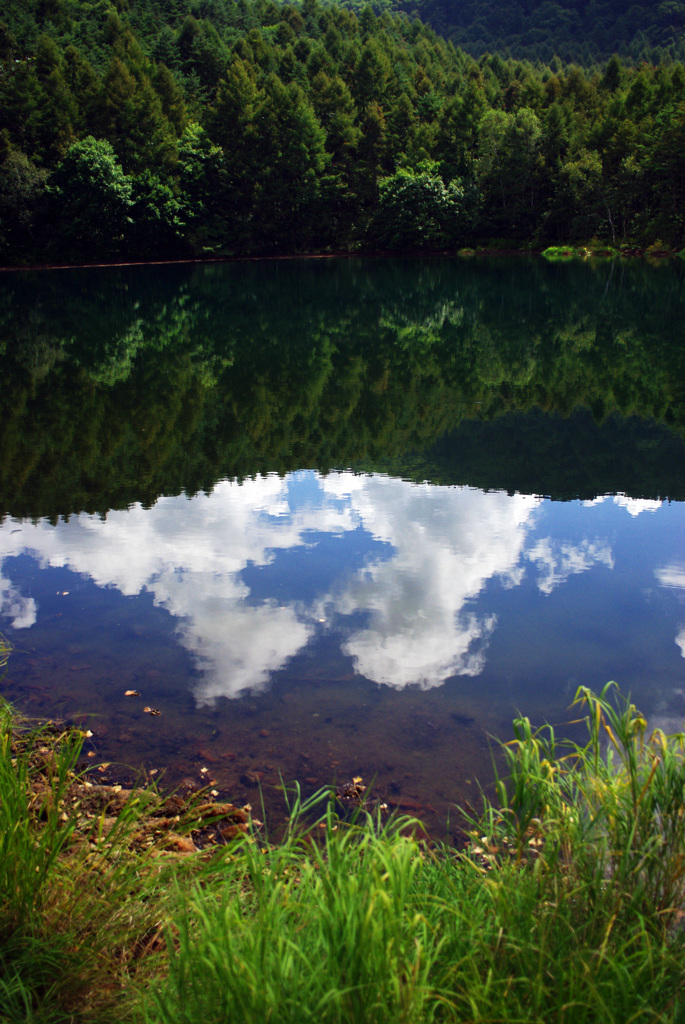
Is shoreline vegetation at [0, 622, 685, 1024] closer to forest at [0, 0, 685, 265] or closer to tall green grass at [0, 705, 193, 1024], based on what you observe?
tall green grass at [0, 705, 193, 1024]

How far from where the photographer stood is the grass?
79.7 inches

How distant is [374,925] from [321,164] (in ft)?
210

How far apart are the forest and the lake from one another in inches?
1545

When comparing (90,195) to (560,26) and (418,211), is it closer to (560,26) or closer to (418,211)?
(418,211)

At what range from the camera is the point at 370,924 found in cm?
204

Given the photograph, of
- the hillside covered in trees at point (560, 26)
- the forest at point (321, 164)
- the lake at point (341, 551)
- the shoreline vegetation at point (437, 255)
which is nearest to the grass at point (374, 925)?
the lake at point (341, 551)

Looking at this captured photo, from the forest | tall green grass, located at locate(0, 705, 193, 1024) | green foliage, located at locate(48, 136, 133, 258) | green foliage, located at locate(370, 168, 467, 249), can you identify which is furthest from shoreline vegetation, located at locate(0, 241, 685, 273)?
tall green grass, located at locate(0, 705, 193, 1024)

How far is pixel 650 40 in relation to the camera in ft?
579

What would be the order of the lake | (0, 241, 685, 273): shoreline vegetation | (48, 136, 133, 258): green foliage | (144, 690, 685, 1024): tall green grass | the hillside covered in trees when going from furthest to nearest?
the hillside covered in trees, (48, 136, 133, 258): green foliage, (0, 241, 685, 273): shoreline vegetation, the lake, (144, 690, 685, 1024): tall green grass

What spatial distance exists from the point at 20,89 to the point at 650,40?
169458 millimetres

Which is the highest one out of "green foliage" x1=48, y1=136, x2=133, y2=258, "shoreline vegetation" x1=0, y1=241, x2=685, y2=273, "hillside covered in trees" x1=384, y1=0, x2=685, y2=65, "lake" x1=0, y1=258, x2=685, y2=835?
"hillside covered in trees" x1=384, y1=0, x2=685, y2=65

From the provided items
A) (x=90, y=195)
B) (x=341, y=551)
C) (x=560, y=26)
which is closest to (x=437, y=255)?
Result: (x=90, y=195)

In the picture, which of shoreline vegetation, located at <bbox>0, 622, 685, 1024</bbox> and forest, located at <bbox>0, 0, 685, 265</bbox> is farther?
forest, located at <bbox>0, 0, 685, 265</bbox>

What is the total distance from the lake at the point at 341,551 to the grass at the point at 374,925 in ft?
4.27
